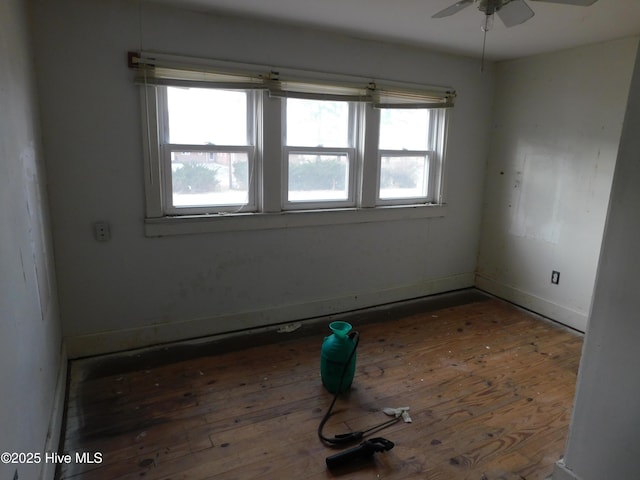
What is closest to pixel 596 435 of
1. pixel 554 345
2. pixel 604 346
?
pixel 604 346

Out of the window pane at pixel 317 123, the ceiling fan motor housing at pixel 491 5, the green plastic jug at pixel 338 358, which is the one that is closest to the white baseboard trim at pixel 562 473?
the green plastic jug at pixel 338 358

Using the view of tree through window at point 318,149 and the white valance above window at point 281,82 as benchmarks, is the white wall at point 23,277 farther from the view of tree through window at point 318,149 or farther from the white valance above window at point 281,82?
the view of tree through window at point 318,149

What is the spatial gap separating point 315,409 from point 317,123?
6.95 feet

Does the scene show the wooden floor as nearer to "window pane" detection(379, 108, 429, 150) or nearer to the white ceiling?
"window pane" detection(379, 108, 429, 150)

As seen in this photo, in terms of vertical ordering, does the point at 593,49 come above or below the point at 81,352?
above

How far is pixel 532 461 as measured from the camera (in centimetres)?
→ 196

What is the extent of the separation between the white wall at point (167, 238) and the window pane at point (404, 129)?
0.90 feet

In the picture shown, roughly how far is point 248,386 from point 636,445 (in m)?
1.89

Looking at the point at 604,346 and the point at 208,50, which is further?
the point at 208,50

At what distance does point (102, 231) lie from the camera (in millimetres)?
2688

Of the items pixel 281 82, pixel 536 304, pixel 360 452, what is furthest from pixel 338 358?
pixel 536 304

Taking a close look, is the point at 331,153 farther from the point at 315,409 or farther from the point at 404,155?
the point at 315,409

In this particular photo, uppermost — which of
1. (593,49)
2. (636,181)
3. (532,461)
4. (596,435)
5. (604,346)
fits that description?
(593,49)

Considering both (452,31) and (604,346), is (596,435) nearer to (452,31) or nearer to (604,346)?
(604,346)
